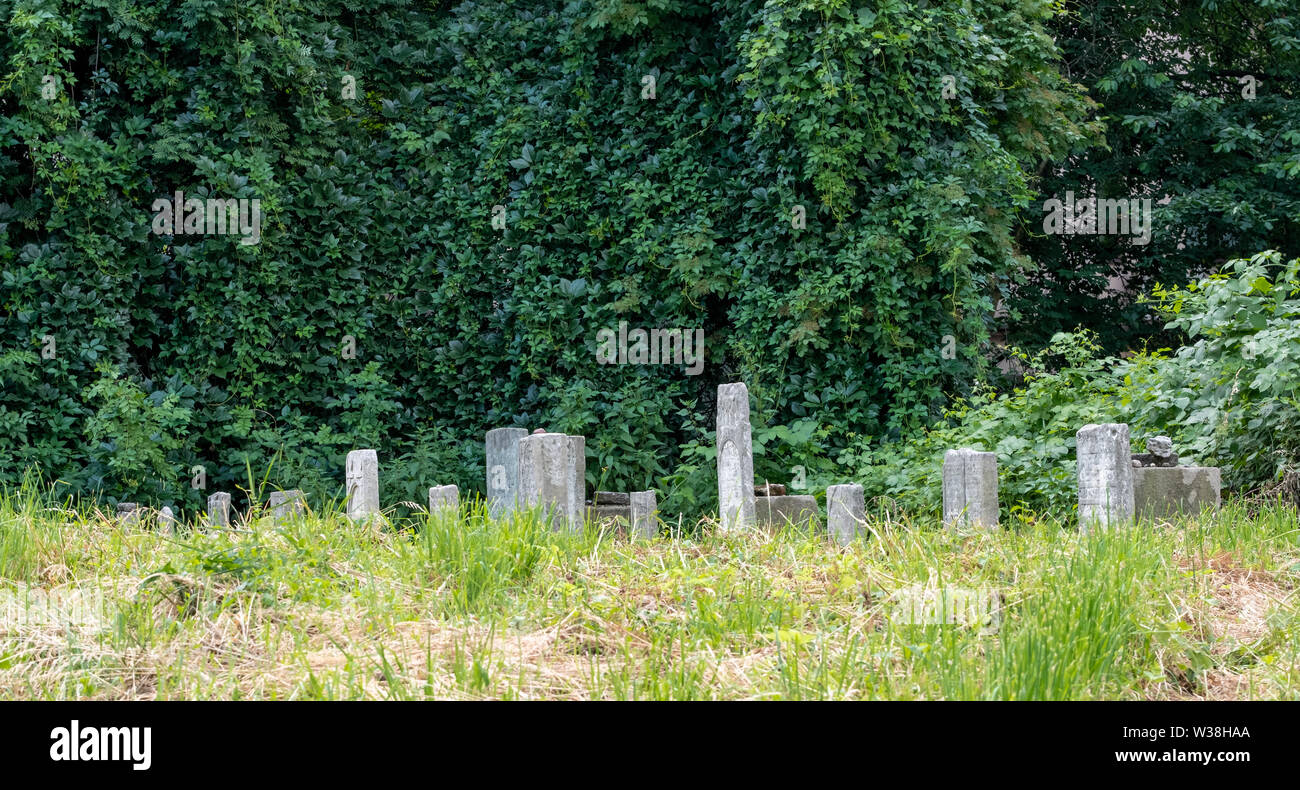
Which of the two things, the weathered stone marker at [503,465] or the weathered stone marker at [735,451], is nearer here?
the weathered stone marker at [503,465]

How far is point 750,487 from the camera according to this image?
5.68m

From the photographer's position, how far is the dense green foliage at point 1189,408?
5969 mm

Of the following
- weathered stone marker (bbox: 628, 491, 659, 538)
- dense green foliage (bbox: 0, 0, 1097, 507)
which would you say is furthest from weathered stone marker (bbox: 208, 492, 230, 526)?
dense green foliage (bbox: 0, 0, 1097, 507)

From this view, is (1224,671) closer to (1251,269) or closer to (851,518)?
(851,518)

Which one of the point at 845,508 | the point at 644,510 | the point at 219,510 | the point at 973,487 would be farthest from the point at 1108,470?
the point at 219,510

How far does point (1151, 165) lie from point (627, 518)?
10.6 metres

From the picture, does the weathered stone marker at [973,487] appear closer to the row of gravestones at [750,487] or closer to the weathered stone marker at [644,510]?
the row of gravestones at [750,487]

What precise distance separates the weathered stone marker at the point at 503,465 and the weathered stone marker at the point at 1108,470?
100 inches

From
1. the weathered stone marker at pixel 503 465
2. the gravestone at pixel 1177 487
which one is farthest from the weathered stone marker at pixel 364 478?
the gravestone at pixel 1177 487

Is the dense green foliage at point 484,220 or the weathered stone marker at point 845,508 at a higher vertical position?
the dense green foliage at point 484,220
